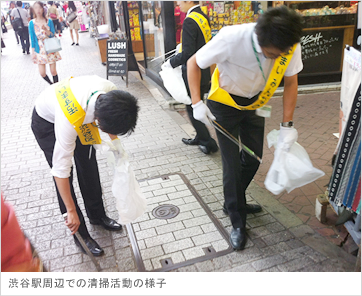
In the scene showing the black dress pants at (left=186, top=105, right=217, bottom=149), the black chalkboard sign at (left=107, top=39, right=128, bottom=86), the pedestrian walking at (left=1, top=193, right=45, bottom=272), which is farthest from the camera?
the black chalkboard sign at (left=107, top=39, right=128, bottom=86)

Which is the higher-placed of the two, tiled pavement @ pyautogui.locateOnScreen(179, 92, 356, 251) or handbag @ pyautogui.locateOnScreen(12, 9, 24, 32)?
handbag @ pyautogui.locateOnScreen(12, 9, 24, 32)

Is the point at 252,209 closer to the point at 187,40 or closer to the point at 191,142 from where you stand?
the point at 191,142

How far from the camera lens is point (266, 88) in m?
2.33

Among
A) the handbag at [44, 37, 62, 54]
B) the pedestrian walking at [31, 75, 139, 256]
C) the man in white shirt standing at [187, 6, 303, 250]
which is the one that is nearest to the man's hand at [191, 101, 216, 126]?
the man in white shirt standing at [187, 6, 303, 250]

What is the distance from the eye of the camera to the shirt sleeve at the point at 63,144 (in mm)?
2107

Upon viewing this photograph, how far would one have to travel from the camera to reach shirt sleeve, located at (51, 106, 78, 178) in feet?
6.91

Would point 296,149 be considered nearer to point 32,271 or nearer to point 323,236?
point 323,236

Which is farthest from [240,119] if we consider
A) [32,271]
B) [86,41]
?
[86,41]

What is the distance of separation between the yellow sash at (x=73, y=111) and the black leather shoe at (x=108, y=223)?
3.32 ft

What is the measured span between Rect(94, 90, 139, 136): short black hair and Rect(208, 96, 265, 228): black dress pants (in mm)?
815

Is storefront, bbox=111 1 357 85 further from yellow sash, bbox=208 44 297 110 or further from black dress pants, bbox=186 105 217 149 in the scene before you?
yellow sash, bbox=208 44 297 110

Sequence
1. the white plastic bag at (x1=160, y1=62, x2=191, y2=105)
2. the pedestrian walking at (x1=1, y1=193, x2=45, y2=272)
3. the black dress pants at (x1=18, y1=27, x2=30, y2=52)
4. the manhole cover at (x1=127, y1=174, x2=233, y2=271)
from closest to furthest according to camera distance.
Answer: the pedestrian walking at (x1=1, y1=193, x2=45, y2=272)
the manhole cover at (x1=127, y1=174, x2=233, y2=271)
the white plastic bag at (x1=160, y1=62, x2=191, y2=105)
the black dress pants at (x1=18, y1=27, x2=30, y2=52)

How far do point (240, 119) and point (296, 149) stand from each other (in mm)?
478

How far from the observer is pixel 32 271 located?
1.82 m
